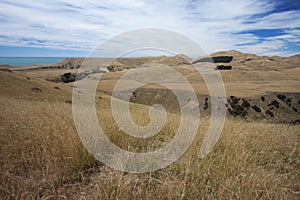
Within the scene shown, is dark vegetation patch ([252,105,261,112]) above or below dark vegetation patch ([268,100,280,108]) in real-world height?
below

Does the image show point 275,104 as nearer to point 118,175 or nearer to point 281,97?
point 281,97

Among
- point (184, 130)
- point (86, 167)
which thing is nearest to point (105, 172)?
point (86, 167)

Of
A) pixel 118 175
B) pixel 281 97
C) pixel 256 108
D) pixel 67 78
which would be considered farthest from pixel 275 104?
pixel 67 78

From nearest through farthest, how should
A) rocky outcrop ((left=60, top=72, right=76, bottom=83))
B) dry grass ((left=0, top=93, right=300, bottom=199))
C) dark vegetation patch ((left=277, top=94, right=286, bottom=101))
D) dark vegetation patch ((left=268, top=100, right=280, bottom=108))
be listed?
dry grass ((left=0, top=93, right=300, bottom=199)) < dark vegetation patch ((left=268, top=100, right=280, bottom=108)) < dark vegetation patch ((left=277, top=94, right=286, bottom=101)) < rocky outcrop ((left=60, top=72, right=76, bottom=83))

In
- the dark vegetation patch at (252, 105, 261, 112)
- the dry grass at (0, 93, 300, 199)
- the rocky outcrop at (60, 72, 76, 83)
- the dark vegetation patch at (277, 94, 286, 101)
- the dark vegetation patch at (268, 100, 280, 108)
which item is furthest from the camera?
the rocky outcrop at (60, 72, 76, 83)

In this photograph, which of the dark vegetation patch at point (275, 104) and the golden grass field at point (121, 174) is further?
the dark vegetation patch at point (275, 104)

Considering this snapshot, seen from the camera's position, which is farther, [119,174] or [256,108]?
[256,108]

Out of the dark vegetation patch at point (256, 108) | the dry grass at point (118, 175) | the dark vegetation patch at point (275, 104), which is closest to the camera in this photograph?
the dry grass at point (118, 175)

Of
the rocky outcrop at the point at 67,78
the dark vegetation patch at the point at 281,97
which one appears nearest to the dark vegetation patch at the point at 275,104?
the dark vegetation patch at the point at 281,97

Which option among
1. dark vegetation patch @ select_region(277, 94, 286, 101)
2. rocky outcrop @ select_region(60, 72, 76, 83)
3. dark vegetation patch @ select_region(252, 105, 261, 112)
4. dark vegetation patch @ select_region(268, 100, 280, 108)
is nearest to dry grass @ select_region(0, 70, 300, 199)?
dark vegetation patch @ select_region(252, 105, 261, 112)

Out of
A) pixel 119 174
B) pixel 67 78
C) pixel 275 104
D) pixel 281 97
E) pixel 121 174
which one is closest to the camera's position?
pixel 121 174

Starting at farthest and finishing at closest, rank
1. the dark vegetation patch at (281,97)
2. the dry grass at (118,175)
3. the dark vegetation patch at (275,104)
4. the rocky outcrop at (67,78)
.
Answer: the rocky outcrop at (67,78) → the dark vegetation patch at (281,97) → the dark vegetation patch at (275,104) → the dry grass at (118,175)

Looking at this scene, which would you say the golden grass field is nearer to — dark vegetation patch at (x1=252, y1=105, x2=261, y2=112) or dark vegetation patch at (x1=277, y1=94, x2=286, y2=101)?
dark vegetation patch at (x1=252, y1=105, x2=261, y2=112)

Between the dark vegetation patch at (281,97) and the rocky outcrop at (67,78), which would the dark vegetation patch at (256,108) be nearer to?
the dark vegetation patch at (281,97)
